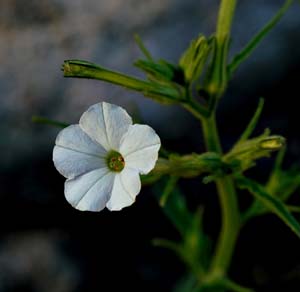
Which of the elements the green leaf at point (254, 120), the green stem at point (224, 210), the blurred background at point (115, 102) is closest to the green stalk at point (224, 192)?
the green stem at point (224, 210)

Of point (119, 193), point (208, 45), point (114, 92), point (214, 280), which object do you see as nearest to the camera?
point (119, 193)

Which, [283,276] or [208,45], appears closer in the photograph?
[208,45]

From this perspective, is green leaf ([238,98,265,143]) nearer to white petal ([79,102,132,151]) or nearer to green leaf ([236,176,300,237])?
green leaf ([236,176,300,237])

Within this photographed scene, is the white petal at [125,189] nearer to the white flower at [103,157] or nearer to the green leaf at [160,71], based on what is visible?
the white flower at [103,157]

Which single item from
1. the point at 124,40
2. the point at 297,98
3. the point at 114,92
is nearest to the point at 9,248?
the point at 114,92

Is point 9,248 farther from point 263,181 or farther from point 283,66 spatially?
point 283,66
